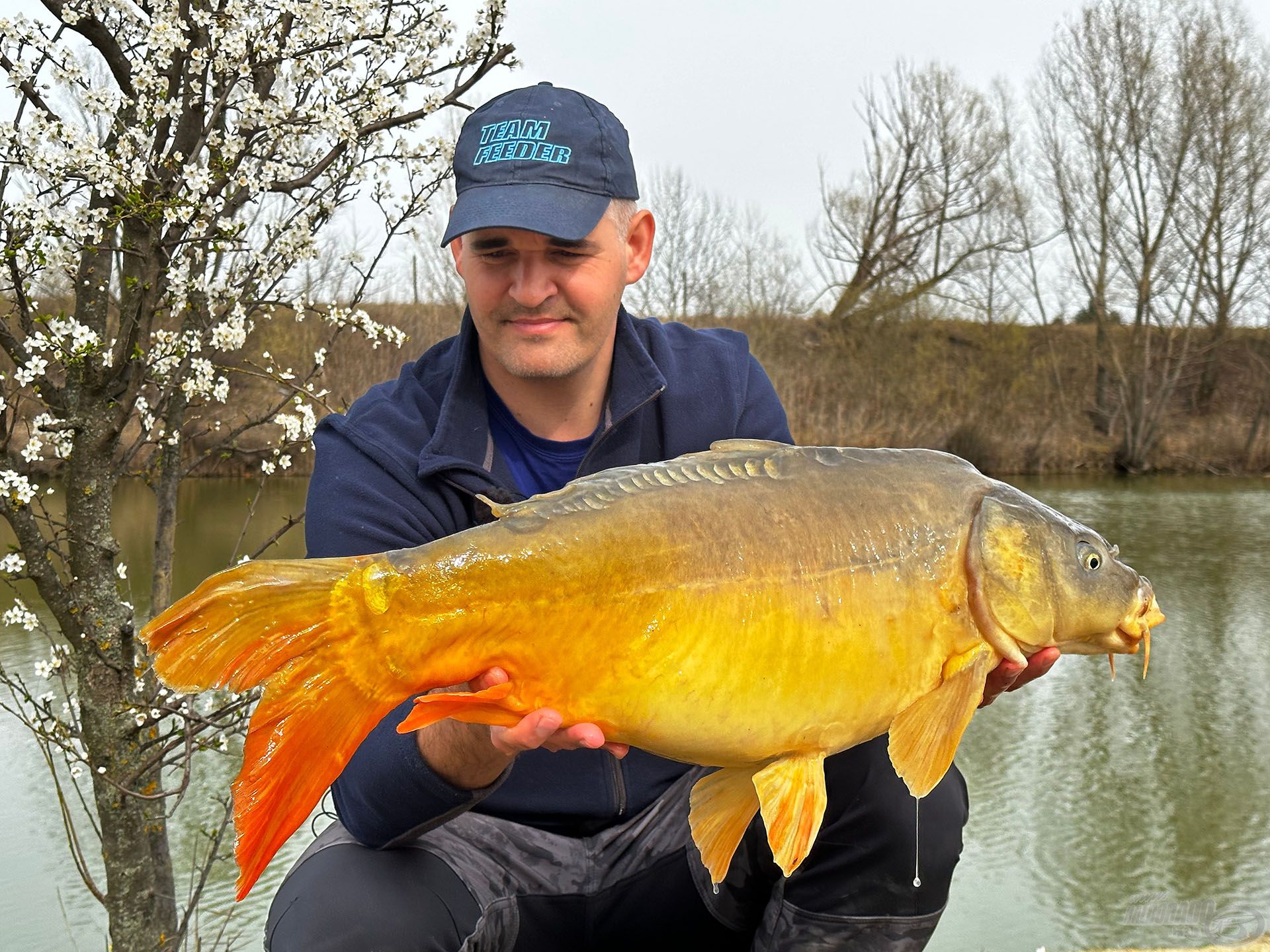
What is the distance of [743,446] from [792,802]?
1.49 ft

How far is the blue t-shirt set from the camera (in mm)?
1906

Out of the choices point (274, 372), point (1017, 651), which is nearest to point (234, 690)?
point (1017, 651)

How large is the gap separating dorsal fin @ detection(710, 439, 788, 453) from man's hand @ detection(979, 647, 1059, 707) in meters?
0.41

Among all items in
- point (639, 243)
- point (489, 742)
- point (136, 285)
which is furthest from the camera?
point (136, 285)

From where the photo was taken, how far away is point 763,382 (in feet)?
6.93

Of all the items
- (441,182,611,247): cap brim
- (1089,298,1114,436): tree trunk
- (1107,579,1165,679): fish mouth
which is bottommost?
(1107,579,1165,679): fish mouth

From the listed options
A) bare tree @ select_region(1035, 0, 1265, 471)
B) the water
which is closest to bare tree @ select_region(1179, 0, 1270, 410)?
bare tree @ select_region(1035, 0, 1265, 471)

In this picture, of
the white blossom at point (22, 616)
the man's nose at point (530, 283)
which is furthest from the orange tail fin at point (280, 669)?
the white blossom at point (22, 616)

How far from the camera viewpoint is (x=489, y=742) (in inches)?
57.1

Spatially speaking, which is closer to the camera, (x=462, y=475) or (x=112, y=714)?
(x=462, y=475)

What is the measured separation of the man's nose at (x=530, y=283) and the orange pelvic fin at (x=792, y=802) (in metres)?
0.82

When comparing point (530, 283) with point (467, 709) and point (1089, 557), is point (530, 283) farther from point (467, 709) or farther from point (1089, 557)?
point (1089, 557)

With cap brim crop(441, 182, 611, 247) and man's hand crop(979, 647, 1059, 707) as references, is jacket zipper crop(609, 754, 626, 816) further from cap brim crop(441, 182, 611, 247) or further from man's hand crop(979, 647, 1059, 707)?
cap brim crop(441, 182, 611, 247)

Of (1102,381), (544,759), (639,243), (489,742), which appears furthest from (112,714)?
(1102,381)
